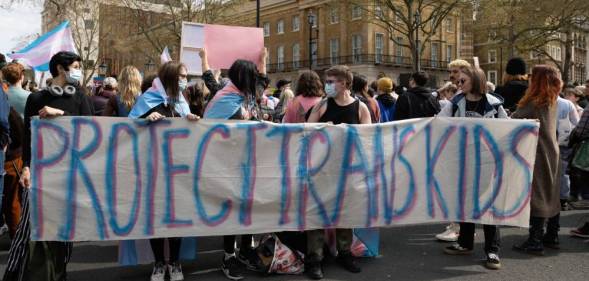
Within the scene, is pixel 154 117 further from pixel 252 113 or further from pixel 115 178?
pixel 252 113

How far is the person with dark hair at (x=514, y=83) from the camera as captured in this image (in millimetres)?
7250

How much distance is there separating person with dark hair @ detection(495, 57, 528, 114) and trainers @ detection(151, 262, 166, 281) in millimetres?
5091

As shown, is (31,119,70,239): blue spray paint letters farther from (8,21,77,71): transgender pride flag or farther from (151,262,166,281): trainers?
(8,21,77,71): transgender pride flag

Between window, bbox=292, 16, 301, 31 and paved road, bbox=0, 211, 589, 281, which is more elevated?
window, bbox=292, 16, 301, 31

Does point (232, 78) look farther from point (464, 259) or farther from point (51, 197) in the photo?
point (464, 259)

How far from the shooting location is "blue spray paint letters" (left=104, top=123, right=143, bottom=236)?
13.7 feet

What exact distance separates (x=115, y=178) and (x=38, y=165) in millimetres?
557

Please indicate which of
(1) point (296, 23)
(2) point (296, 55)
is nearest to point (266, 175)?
(1) point (296, 23)

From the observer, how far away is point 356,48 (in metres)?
50.7

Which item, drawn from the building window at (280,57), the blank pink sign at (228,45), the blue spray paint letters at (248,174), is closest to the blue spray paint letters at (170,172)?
the blue spray paint letters at (248,174)

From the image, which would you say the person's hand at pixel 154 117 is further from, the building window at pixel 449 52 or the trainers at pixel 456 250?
the building window at pixel 449 52

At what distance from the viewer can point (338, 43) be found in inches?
2048

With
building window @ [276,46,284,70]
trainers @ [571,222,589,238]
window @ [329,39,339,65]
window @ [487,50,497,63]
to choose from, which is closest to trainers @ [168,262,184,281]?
trainers @ [571,222,589,238]

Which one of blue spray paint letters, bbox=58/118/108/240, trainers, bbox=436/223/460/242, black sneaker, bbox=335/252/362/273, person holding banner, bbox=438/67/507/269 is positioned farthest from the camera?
trainers, bbox=436/223/460/242
